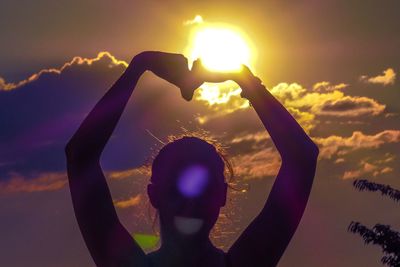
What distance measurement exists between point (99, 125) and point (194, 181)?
68 centimetres

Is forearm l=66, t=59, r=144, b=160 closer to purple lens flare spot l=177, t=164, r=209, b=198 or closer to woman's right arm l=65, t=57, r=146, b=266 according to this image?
woman's right arm l=65, t=57, r=146, b=266

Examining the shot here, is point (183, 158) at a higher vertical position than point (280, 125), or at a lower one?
lower

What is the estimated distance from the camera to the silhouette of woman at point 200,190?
3512 mm

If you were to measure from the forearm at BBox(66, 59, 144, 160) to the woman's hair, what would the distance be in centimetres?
43

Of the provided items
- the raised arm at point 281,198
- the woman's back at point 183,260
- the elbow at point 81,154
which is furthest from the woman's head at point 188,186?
the elbow at point 81,154

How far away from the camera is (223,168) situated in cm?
375

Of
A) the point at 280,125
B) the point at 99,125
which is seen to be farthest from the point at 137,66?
the point at 280,125

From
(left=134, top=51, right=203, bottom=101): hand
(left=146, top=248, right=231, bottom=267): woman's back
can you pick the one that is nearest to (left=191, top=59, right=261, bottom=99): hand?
(left=134, top=51, right=203, bottom=101): hand

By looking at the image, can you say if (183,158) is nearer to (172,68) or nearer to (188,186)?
(188,186)

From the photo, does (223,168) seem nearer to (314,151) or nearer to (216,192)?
(216,192)

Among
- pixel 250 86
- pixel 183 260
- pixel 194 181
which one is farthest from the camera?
pixel 250 86

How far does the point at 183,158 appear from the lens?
3.68m

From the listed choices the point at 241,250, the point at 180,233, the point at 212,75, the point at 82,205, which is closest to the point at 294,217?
the point at 241,250

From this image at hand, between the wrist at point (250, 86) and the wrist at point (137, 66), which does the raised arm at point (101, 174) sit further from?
the wrist at point (250, 86)
